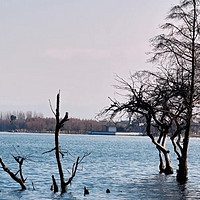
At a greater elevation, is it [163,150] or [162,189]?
[163,150]

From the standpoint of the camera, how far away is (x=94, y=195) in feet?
90.6

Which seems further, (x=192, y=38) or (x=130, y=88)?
(x=130, y=88)

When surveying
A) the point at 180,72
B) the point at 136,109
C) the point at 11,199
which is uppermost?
the point at 180,72

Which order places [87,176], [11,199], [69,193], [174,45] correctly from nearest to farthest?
[11,199] → [69,193] → [174,45] → [87,176]

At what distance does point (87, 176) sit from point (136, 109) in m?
8.77

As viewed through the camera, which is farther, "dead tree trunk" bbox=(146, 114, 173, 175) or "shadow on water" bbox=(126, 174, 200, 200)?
"dead tree trunk" bbox=(146, 114, 173, 175)

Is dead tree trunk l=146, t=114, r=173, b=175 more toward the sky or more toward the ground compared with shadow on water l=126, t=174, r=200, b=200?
more toward the sky

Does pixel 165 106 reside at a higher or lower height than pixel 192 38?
lower

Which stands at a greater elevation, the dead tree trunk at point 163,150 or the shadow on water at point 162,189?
the dead tree trunk at point 163,150

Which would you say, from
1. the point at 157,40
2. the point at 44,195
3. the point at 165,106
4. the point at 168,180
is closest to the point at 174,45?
the point at 157,40

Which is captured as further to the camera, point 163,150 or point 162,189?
point 163,150

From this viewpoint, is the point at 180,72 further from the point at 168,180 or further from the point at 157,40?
the point at 168,180

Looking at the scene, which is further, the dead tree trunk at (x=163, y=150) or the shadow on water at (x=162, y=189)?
the dead tree trunk at (x=163, y=150)

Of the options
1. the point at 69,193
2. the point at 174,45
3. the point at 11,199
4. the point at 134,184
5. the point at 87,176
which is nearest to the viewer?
the point at 11,199
